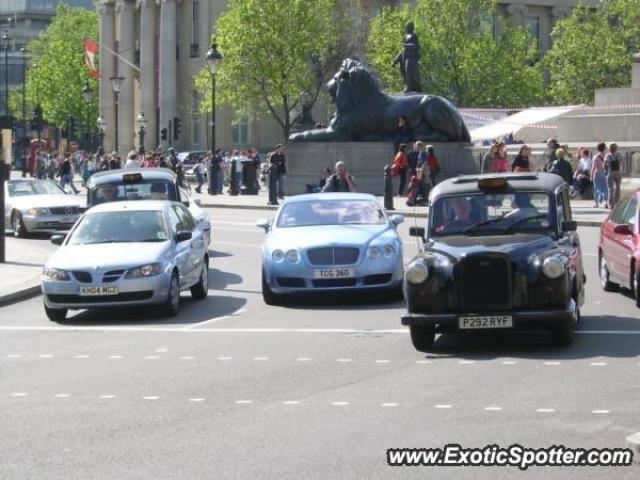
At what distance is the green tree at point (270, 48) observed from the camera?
3270 inches

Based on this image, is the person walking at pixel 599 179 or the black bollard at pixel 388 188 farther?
the black bollard at pixel 388 188

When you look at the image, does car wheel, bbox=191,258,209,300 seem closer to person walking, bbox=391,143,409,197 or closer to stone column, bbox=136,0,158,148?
person walking, bbox=391,143,409,197

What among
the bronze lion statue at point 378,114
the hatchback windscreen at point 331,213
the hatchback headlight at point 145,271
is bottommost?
the hatchback headlight at point 145,271

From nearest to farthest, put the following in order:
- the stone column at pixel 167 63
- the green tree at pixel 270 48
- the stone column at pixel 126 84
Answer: the green tree at pixel 270 48 → the stone column at pixel 167 63 → the stone column at pixel 126 84

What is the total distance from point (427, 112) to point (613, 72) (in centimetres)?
3904

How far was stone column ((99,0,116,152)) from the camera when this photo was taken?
382 feet

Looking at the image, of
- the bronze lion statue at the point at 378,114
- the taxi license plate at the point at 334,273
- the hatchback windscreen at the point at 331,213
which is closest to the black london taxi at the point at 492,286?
the taxi license plate at the point at 334,273

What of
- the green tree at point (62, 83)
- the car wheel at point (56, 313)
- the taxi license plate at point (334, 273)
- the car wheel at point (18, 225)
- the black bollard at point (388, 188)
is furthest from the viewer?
the green tree at point (62, 83)

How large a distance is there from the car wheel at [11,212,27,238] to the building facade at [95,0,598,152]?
62.3m

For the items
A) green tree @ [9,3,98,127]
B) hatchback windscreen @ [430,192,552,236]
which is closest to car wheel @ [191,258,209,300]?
hatchback windscreen @ [430,192,552,236]

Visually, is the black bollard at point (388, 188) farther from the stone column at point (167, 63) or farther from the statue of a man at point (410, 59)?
the stone column at point (167, 63)

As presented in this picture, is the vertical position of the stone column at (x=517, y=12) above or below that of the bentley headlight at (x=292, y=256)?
above

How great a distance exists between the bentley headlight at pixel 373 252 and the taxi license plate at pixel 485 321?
5.10 m

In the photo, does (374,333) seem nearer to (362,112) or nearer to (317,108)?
(362,112)
